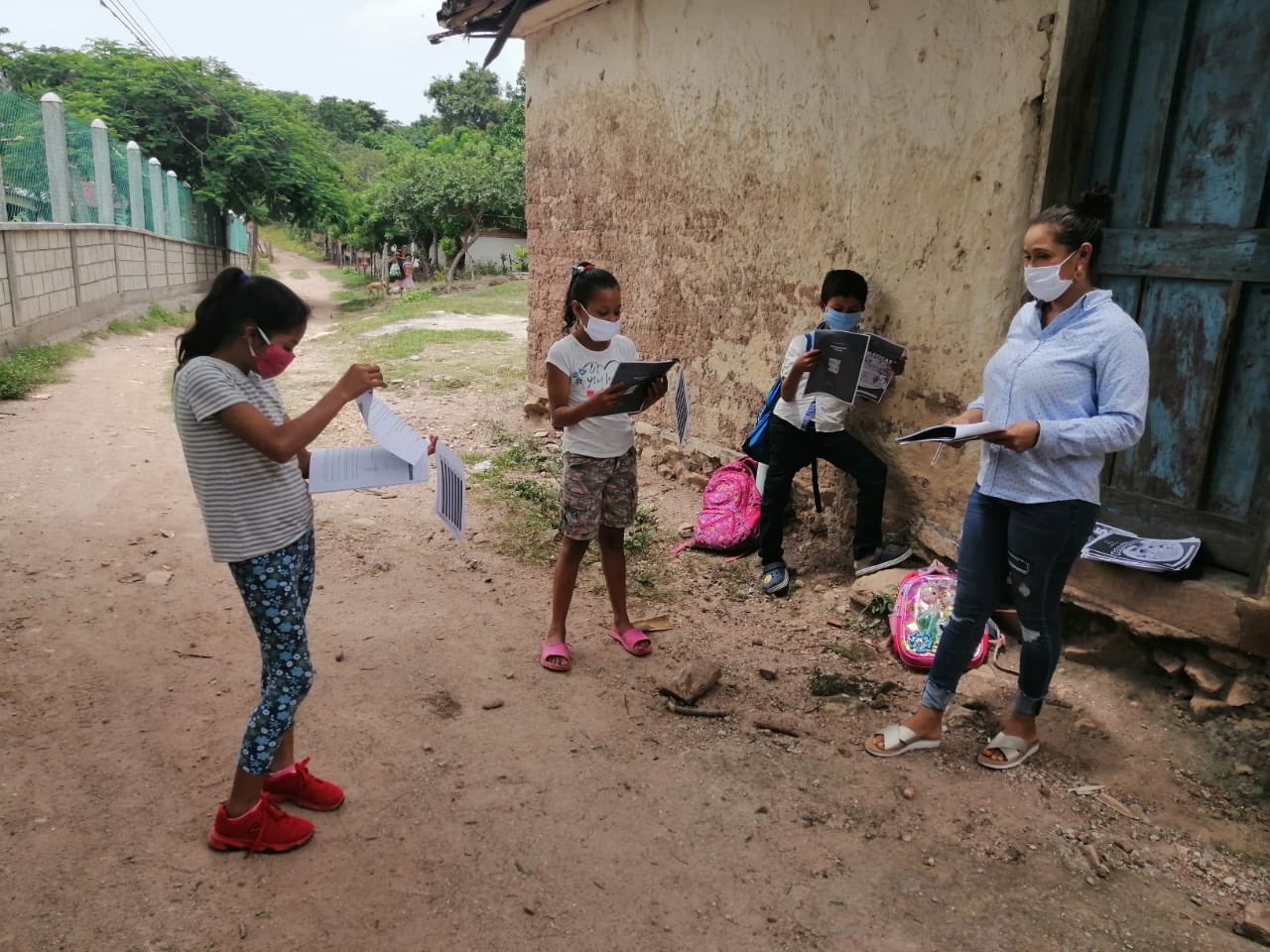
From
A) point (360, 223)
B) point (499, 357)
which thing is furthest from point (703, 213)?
point (360, 223)

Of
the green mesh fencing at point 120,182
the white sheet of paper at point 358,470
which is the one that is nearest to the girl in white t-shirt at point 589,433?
the white sheet of paper at point 358,470

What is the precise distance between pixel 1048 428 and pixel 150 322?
1535 centimetres

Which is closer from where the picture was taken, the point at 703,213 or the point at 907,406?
the point at 907,406

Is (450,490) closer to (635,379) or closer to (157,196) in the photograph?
(635,379)

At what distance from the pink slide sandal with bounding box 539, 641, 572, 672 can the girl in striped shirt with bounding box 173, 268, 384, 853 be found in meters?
1.28

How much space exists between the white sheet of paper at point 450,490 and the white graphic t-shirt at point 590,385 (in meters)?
0.75

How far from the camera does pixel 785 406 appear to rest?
4.42m

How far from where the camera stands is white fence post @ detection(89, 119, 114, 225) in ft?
42.5

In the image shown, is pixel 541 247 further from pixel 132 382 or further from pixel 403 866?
pixel 403 866

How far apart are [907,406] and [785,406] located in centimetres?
59

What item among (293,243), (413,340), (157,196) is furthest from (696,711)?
(293,243)

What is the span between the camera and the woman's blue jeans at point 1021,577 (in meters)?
2.56

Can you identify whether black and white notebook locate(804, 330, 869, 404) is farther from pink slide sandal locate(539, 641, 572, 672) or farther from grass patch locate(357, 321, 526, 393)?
grass patch locate(357, 321, 526, 393)

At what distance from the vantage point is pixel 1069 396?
2.48 metres
